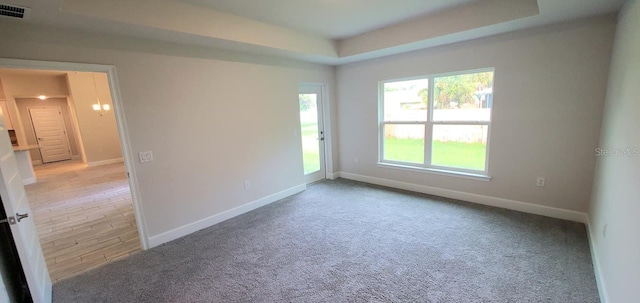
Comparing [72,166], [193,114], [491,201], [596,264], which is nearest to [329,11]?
[193,114]

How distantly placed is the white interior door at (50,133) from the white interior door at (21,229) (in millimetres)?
9095

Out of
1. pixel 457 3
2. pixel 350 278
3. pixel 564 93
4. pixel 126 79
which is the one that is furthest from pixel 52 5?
pixel 564 93

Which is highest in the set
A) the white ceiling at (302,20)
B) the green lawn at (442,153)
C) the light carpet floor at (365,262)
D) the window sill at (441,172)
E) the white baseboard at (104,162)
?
the white ceiling at (302,20)

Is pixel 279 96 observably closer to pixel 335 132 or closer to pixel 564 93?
pixel 335 132

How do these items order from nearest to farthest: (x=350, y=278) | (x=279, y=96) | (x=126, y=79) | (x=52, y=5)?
(x=52, y=5) → (x=350, y=278) → (x=126, y=79) → (x=279, y=96)

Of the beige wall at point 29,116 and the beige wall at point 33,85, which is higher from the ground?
the beige wall at point 33,85

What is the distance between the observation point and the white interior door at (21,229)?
1.68 meters

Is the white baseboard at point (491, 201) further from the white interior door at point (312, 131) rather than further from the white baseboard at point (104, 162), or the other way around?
the white baseboard at point (104, 162)

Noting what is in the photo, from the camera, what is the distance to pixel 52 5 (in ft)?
6.13

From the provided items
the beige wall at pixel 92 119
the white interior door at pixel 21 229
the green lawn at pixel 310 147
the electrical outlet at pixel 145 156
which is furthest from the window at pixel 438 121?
the beige wall at pixel 92 119

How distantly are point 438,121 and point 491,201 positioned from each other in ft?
4.63

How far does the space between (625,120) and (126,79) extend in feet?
14.5

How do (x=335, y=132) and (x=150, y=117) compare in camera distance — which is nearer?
(x=150, y=117)

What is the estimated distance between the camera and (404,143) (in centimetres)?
463
